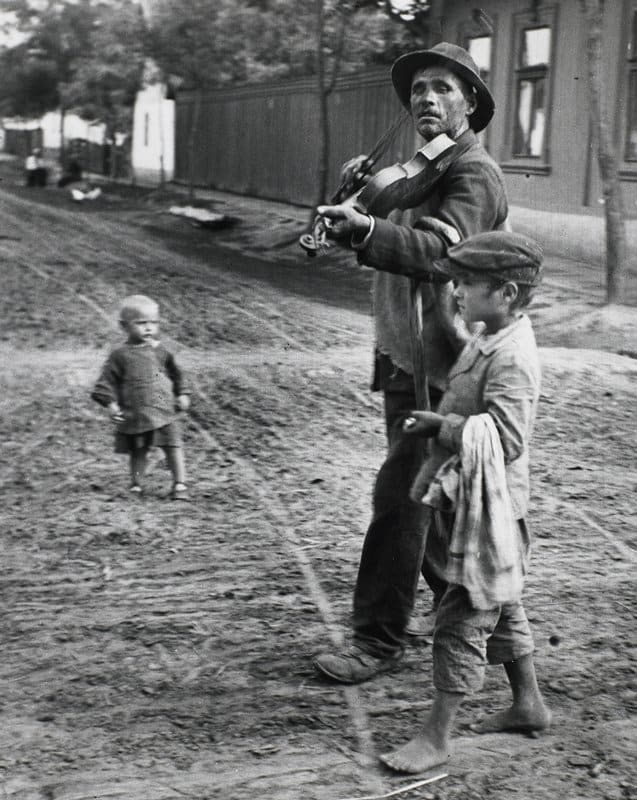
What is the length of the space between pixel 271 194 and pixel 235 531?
21.1 m

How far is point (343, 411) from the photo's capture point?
789 cm

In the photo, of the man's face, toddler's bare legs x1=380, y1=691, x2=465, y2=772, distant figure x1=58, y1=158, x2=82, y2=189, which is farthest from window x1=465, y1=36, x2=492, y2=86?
distant figure x1=58, y1=158, x2=82, y2=189

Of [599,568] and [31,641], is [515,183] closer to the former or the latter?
[599,568]

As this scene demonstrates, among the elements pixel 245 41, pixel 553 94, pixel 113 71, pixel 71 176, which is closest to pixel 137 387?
pixel 553 94

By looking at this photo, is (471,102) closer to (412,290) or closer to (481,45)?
(412,290)

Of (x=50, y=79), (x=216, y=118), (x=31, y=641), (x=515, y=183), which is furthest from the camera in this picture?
(x=50, y=79)

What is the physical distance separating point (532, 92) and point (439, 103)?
14.7m

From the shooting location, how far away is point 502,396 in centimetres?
321

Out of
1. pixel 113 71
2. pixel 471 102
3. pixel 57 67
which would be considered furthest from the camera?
pixel 57 67

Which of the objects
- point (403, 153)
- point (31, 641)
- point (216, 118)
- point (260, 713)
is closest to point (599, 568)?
point (260, 713)

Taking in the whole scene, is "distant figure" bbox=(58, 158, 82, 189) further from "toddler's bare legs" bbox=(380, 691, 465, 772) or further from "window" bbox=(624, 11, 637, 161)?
"toddler's bare legs" bbox=(380, 691, 465, 772)

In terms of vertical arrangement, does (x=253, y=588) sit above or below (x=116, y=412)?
below

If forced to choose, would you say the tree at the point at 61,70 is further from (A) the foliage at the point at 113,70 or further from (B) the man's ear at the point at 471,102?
(B) the man's ear at the point at 471,102

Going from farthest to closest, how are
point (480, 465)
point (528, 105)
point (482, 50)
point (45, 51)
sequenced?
point (45, 51) → point (482, 50) → point (528, 105) → point (480, 465)
